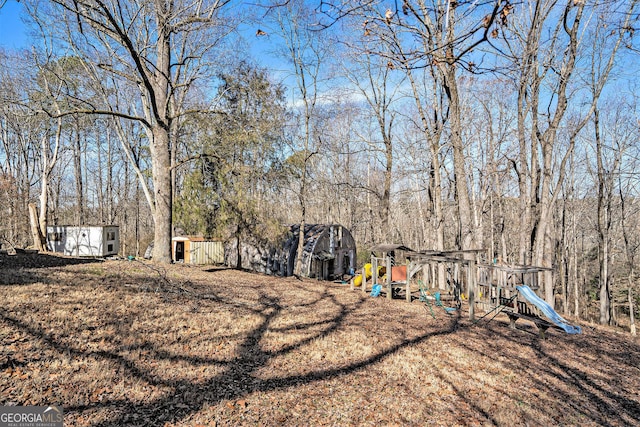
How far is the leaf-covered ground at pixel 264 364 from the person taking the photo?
3.73m

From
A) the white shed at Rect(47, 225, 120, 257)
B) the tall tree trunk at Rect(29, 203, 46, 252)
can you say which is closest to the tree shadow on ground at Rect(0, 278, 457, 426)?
the tall tree trunk at Rect(29, 203, 46, 252)

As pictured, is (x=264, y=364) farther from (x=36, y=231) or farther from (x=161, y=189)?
(x=36, y=231)

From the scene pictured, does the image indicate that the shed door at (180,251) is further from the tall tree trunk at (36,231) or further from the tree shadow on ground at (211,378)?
the tree shadow on ground at (211,378)

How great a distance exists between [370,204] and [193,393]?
85.6ft

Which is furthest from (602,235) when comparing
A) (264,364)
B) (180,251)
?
(180,251)

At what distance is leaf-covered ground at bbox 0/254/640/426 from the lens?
3.73 m

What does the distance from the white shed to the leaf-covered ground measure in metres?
13.7

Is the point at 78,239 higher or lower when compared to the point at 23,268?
lower

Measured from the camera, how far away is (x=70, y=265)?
8750mm

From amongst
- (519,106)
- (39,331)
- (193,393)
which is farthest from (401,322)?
(519,106)

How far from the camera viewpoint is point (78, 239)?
2048 centimetres

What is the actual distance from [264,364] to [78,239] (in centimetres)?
2069

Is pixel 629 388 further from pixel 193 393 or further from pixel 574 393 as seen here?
pixel 193 393

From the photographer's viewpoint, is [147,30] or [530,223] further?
[530,223]
